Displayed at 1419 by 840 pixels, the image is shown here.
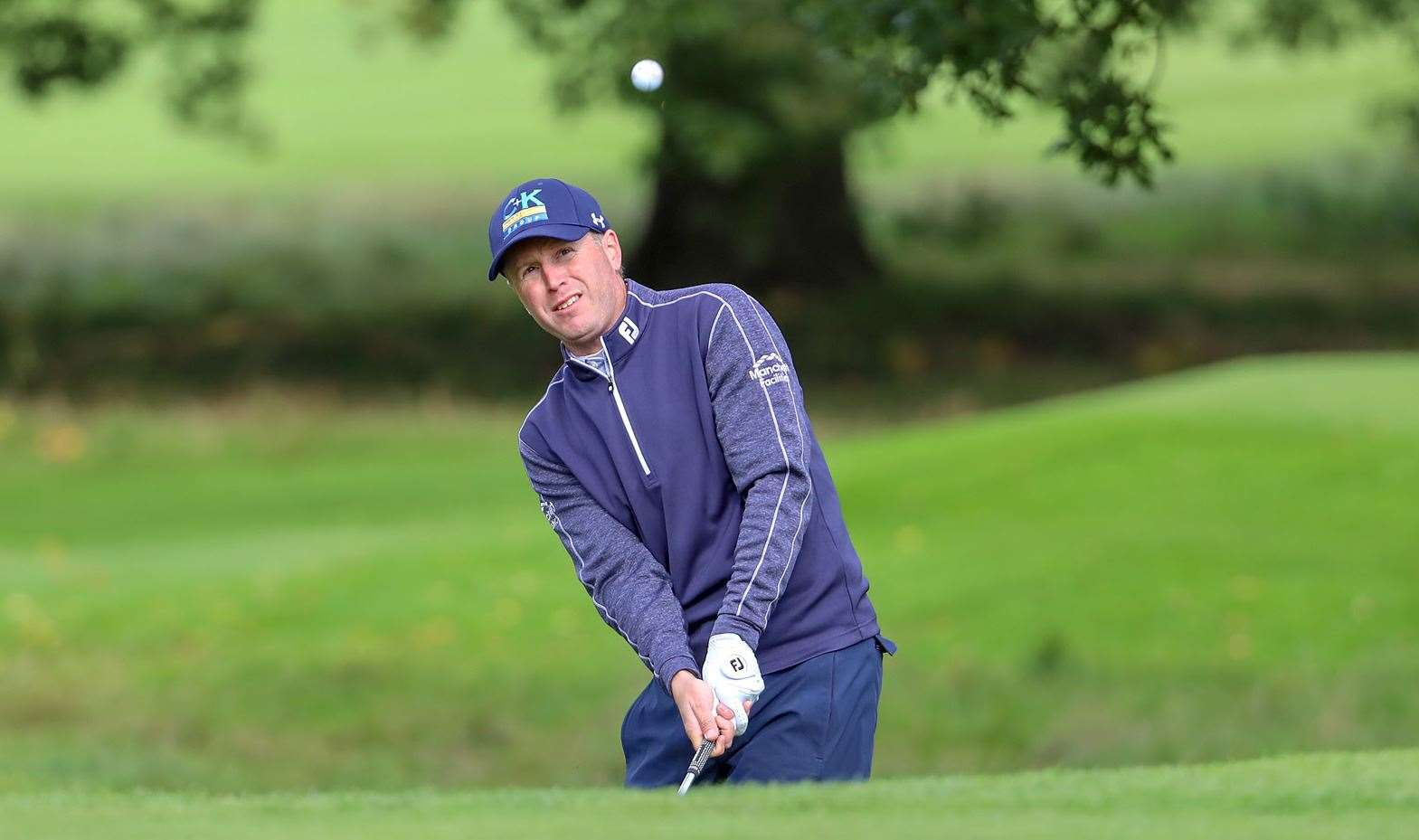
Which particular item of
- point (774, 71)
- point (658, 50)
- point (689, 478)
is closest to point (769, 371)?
point (689, 478)

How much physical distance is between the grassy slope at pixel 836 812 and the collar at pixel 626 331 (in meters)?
0.94

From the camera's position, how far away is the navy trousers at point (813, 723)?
450 cm

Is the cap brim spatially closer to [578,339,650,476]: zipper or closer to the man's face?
the man's face

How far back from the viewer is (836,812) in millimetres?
3758

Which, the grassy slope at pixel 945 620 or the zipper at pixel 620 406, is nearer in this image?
the zipper at pixel 620 406

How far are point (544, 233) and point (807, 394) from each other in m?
15.7

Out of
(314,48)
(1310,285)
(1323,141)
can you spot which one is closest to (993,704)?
(1310,285)

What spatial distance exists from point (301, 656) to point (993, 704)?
13.0ft

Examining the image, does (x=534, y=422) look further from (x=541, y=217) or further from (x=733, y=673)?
(x=733, y=673)

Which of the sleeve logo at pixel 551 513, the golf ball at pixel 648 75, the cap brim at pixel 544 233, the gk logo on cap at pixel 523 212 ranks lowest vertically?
the sleeve logo at pixel 551 513

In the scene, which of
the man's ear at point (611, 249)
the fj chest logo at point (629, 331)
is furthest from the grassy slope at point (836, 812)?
the man's ear at point (611, 249)

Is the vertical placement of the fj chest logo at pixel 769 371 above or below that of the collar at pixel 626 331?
below

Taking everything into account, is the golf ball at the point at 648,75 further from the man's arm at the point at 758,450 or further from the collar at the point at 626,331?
the man's arm at the point at 758,450

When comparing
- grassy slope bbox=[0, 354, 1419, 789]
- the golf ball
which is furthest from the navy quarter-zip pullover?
grassy slope bbox=[0, 354, 1419, 789]
